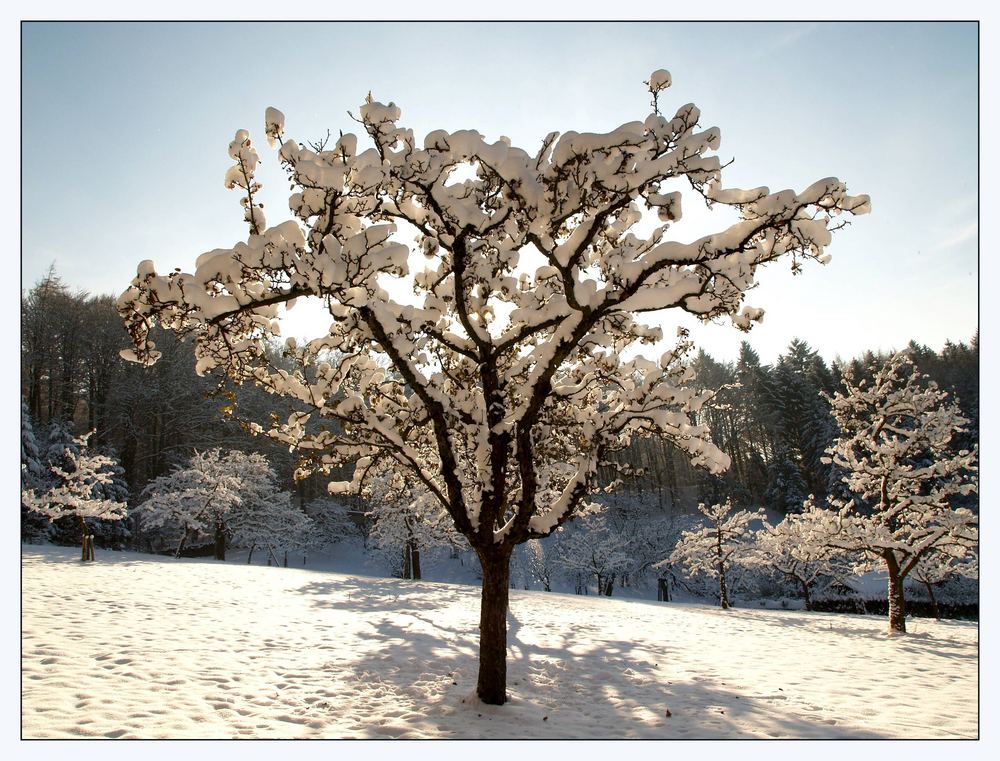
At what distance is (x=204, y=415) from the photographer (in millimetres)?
33969

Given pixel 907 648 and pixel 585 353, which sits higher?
pixel 585 353

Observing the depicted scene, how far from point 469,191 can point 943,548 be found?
51.4 ft

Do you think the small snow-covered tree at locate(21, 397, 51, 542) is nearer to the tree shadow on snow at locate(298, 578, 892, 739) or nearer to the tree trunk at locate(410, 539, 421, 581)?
the tree trunk at locate(410, 539, 421, 581)

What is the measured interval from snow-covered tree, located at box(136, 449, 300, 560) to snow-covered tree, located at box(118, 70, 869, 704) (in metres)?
23.5

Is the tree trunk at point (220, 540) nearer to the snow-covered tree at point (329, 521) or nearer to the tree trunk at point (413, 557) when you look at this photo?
the snow-covered tree at point (329, 521)

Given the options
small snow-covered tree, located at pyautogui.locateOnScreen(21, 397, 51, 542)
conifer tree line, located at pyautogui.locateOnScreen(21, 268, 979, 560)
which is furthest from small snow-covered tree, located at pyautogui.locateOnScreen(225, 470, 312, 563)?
small snow-covered tree, located at pyautogui.locateOnScreen(21, 397, 51, 542)

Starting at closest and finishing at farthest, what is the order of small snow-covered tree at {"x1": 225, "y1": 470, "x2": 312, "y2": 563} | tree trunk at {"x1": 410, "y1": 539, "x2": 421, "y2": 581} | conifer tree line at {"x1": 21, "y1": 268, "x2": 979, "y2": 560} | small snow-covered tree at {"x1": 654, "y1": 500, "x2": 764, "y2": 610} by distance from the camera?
small snow-covered tree at {"x1": 654, "y1": 500, "x2": 764, "y2": 610} < tree trunk at {"x1": 410, "y1": 539, "x2": 421, "y2": 581} < conifer tree line at {"x1": 21, "y1": 268, "x2": 979, "y2": 560} < small snow-covered tree at {"x1": 225, "y1": 470, "x2": 312, "y2": 563}

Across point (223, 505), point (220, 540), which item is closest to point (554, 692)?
point (223, 505)

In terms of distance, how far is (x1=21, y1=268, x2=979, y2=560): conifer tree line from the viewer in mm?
27391

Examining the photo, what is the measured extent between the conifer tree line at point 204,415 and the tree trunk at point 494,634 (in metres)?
11.3

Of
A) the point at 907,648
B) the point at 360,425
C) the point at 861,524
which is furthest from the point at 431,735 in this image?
the point at 861,524

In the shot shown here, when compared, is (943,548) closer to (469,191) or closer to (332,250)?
(469,191)

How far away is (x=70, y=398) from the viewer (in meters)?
29.8

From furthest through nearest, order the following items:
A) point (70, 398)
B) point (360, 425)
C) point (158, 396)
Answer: point (158, 396)
point (70, 398)
point (360, 425)
